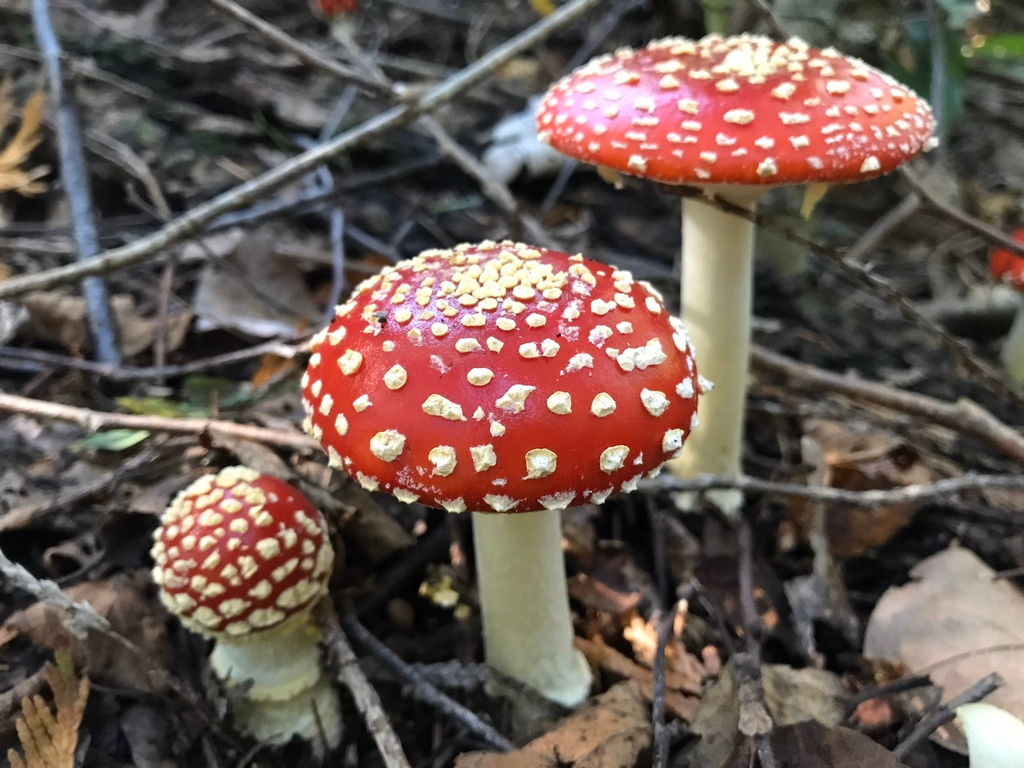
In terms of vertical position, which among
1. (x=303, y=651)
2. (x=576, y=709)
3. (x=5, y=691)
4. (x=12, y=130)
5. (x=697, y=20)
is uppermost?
(x=697, y=20)

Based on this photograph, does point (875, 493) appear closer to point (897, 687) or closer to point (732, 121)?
point (897, 687)

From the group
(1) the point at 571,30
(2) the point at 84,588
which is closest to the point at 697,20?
(1) the point at 571,30

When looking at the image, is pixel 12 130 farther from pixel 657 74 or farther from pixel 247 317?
pixel 657 74

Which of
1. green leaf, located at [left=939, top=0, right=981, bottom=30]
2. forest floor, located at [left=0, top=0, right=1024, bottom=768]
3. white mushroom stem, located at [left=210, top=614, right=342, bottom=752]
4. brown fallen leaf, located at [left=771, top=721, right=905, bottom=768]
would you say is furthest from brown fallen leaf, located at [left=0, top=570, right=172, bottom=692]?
green leaf, located at [left=939, top=0, right=981, bottom=30]

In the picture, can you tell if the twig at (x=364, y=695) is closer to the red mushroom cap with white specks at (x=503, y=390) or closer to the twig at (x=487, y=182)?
the red mushroom cap with white specks at (x=503, y=390)

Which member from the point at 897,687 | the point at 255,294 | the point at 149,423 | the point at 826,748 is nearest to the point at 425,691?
the point at 826,748
